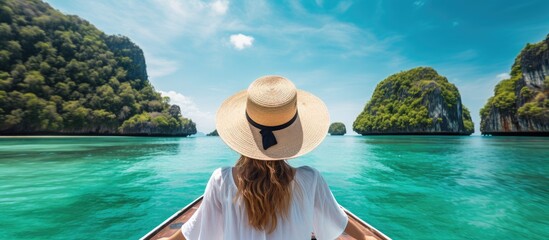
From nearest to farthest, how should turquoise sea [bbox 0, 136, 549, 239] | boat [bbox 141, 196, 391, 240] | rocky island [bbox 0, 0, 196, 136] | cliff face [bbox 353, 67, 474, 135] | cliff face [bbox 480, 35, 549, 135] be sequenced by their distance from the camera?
boat [bbox 141, 196, 391, 240]
turquoise sea [bbox 0, 136, 549, 239]
rocky island [bbox 0, 0, 196, 136]
cliff face [bbox 480, 35, 549, 135]
cliff face [bbox 353, 67, 474, 135]

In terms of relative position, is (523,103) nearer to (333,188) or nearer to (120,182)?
(333,188)

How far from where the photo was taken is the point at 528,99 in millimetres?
53594

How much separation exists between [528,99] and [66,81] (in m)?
109

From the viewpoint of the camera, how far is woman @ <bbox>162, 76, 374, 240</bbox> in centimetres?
110

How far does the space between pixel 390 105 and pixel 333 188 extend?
10509cm

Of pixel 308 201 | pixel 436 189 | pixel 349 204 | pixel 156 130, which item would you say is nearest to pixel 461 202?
pixel 436 189

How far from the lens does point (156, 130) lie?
243ft

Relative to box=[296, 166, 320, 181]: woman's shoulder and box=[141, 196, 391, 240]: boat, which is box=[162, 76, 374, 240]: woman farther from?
box=[141, 196, 391, 240]: boat

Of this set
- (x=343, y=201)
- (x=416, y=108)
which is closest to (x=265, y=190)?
(x=343, y=201)

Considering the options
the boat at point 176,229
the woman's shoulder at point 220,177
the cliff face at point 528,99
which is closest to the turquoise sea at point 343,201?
the boat at point 176,229

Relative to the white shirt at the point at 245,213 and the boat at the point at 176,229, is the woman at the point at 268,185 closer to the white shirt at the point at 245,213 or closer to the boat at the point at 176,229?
the white shirt at the point at 245,213

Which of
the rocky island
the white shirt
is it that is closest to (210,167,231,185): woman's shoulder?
the white shirt

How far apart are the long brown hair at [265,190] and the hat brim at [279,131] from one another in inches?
2.8

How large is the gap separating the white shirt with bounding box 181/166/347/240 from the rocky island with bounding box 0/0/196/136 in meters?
62.7
